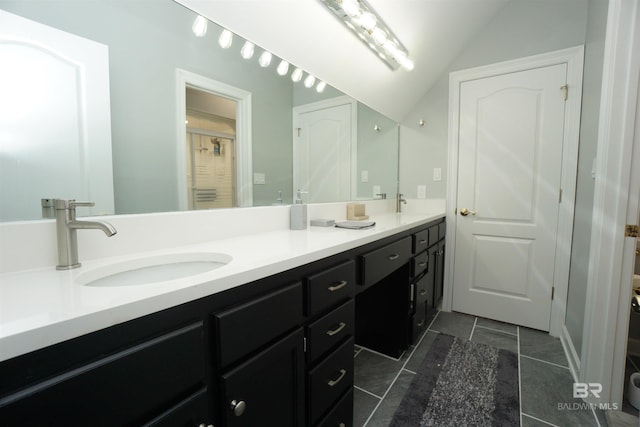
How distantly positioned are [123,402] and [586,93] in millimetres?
2736

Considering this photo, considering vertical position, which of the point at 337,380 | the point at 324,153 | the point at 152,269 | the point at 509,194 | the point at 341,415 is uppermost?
the point at 324,153

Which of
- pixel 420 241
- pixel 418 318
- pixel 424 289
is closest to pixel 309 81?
pixel 420 241

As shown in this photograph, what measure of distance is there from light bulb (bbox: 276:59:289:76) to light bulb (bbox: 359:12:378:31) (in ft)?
1.50

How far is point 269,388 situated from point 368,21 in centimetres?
173

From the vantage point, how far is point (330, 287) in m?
1.00

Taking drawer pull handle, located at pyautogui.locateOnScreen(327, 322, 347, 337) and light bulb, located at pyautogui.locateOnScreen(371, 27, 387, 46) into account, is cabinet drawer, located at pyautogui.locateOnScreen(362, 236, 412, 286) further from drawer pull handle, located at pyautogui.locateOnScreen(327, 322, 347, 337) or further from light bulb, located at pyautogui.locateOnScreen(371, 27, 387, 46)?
light bulb, located at pyautogui.locateOnScreen(371, 27, 387, 46)

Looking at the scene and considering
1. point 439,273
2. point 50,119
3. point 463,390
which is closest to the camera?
point 50,119

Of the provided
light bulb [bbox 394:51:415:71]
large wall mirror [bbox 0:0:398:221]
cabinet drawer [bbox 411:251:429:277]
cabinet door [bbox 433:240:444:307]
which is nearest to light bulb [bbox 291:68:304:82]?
large wall mirror [bbox 0:0:398:221]

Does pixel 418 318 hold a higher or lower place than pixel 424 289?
lower

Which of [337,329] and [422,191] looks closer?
[337,329]

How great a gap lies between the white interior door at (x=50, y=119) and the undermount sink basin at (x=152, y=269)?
0.22 metres

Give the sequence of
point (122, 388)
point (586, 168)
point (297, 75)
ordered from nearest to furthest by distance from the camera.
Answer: point (122, 388), point (297, 75), point (586, 168)

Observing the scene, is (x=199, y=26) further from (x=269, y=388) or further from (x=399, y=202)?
(x=399, y=202)

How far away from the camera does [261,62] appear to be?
1435 mm
